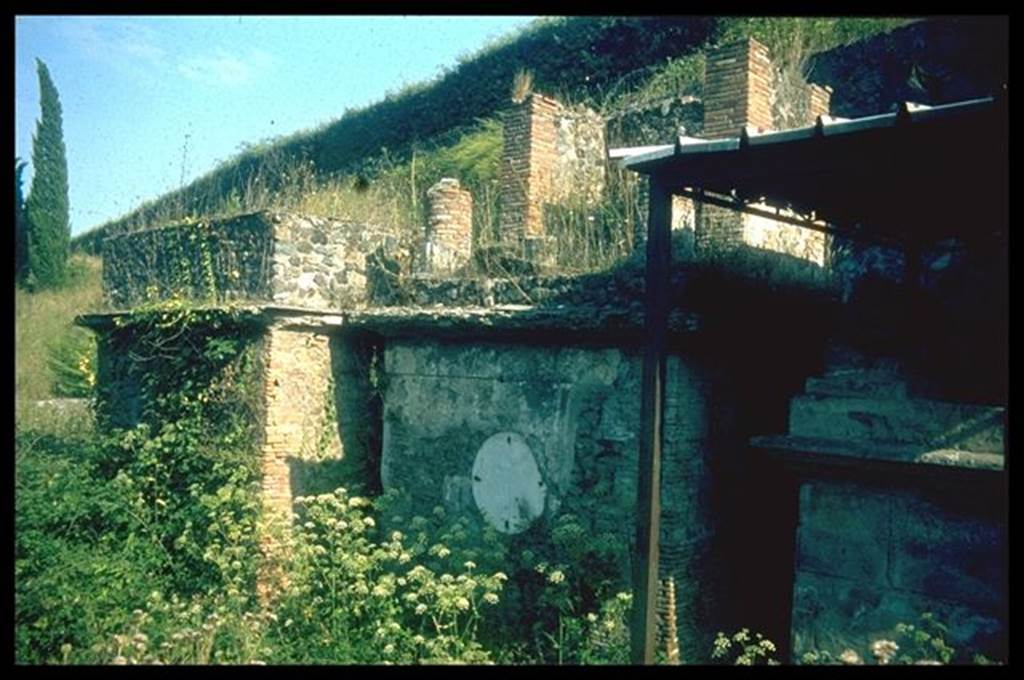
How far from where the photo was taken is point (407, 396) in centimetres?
830

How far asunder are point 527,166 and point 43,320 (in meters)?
5.81

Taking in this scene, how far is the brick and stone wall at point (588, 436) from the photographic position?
6.64 m

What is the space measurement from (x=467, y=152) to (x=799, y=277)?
1110 centimetres

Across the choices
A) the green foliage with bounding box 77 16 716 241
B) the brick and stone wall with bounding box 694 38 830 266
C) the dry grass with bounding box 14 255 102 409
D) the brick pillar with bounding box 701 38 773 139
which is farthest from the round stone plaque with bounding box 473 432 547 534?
the green foliage with bounding box 77 16 716 241

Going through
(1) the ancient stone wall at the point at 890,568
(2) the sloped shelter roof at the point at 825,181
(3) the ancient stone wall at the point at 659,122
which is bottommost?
(1) the ancient stone wall at the point at 890,568

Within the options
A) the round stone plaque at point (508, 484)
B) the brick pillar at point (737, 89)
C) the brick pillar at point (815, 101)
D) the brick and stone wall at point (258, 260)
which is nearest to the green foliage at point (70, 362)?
the brick and stone wall at point (258, 260)

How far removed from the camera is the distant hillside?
50.4ft

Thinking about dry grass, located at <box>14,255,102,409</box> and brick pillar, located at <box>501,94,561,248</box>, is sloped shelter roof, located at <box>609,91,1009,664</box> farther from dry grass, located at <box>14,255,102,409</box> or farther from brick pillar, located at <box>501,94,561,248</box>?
dry grass, located at <box>14,255,102,409</box>

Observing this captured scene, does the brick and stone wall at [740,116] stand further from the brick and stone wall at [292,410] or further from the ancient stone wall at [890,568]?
the brick and stone wall at [292,410]

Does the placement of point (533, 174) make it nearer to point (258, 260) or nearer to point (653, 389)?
point (258, 260)

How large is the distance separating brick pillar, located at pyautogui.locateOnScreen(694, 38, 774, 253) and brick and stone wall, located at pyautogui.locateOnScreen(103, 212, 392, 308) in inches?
144

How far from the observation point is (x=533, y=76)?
67.8 feet
